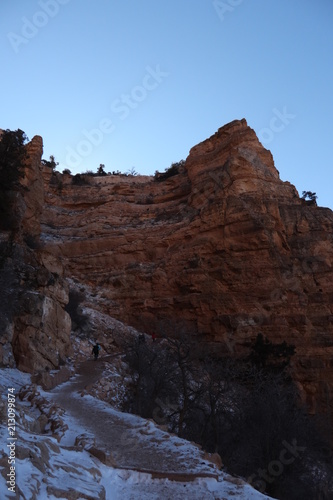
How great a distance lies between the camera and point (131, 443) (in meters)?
9.27

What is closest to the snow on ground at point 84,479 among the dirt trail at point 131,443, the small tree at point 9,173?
the dirt trail at point 131,443

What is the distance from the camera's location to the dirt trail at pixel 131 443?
755 centimetres

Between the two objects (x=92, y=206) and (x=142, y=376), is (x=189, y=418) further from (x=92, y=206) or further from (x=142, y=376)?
(x=92, y=206)

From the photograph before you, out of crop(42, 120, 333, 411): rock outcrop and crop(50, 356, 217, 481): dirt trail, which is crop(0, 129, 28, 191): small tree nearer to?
crop(42, 120, 333, 411): rock outcrop

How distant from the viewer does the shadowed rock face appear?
90.1ft

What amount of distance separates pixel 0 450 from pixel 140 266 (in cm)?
2766

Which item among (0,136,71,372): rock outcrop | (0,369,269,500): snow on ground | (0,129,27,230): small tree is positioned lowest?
(0,369,269,500): snow on ground

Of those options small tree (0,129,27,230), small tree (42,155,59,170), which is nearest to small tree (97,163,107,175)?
small tree (42,155,59,170)

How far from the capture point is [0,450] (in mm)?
5496

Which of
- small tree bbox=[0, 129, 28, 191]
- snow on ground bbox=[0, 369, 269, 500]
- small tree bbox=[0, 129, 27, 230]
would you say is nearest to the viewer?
snow on ground bbox=[0, 369, 269, 500]

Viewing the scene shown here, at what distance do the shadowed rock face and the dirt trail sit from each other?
1405 centimetres

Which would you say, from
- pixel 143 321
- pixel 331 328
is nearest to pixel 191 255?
pixel 143 321

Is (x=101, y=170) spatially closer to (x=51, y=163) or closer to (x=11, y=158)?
(x=51, y=163)

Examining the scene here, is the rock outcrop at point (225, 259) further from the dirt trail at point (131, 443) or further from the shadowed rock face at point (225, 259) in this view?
the dirt trail at point (131, 443)
